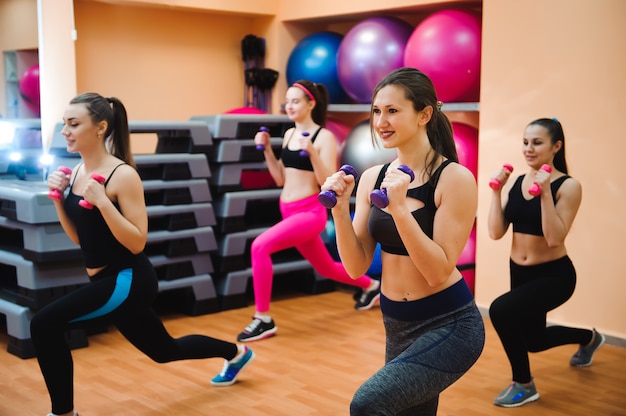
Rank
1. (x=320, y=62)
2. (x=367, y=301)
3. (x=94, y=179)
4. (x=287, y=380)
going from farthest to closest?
(x=320, y=62)
(x=367, y=301)
(x=287, y=380)
(x=94, y=179)

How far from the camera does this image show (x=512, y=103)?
4.62 metres

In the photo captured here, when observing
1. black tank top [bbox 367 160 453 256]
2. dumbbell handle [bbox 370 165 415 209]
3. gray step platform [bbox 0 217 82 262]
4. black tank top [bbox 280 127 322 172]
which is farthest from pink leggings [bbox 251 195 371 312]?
dumbbell handle [bbox 370 165 415 209]

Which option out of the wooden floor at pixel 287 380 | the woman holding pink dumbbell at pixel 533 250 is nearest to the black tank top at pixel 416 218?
the woman holding pink dumbbell at pixel 533 250

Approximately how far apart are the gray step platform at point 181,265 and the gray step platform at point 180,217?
19 cm

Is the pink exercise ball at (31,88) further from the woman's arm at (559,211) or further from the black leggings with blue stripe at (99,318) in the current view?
the woman's arm at (559,211)

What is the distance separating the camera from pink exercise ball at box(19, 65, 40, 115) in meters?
4.82

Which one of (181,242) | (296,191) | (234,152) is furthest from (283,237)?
(234,152)

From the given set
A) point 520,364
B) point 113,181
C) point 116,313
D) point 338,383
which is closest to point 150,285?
point 116,313

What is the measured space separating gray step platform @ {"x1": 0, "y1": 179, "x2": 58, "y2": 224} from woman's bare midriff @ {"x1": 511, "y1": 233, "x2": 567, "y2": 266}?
239 cm

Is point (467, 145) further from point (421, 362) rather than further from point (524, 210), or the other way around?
point (421, 362)

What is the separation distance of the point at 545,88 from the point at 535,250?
1357 mm

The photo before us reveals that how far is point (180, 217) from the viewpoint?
484 centimetres

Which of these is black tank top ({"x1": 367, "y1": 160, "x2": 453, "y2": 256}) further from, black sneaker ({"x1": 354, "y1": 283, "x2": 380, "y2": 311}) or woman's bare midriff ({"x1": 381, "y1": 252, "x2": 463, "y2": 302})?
black sneaker ({"x1": 354, "y1": 283, "x2": 380, "y2": 311})

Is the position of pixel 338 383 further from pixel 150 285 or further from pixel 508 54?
pixel 508 54
